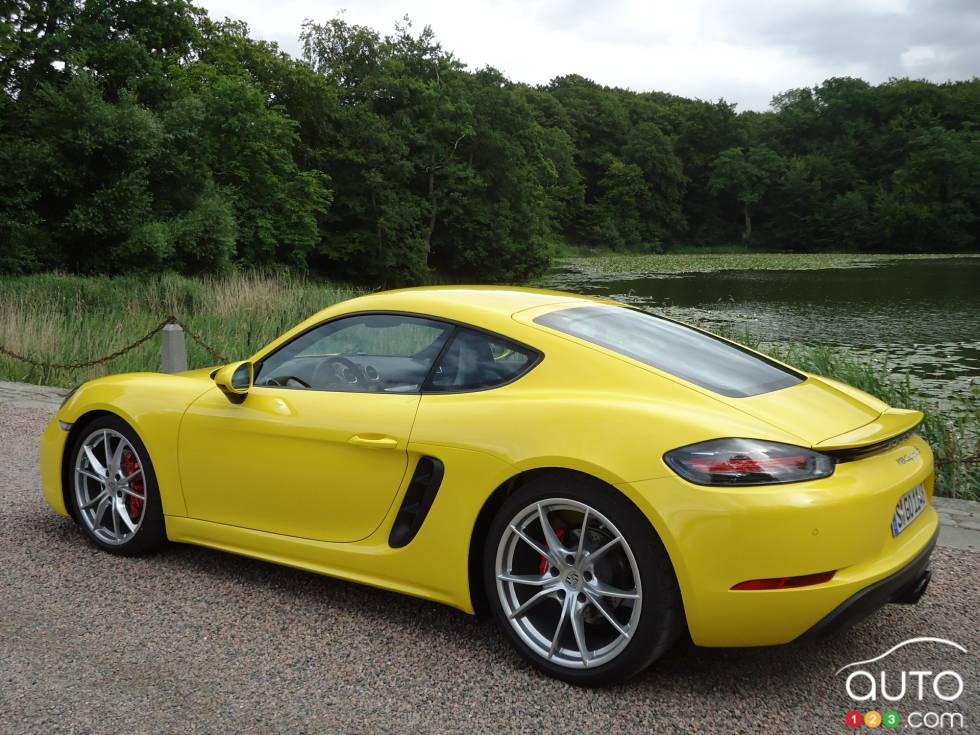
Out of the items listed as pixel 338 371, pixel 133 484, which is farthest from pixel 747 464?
pixel 133 484

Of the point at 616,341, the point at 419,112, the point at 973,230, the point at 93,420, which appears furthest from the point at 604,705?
the point at 973,230

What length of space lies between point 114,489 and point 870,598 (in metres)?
3.27

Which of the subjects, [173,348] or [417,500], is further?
[173,348]

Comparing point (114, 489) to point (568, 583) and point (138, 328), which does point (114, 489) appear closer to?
point (568, 583)

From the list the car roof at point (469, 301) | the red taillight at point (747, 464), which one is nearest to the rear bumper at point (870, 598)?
the red taillight at point (747, 464)

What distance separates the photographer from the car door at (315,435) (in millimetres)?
3387

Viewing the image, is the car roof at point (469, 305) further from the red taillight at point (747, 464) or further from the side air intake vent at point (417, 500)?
the red taillight at point (747, 464)

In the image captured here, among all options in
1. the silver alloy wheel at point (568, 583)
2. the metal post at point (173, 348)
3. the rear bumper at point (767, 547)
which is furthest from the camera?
the metal post at point (173, 348)

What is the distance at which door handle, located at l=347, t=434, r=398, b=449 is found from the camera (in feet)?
10.8

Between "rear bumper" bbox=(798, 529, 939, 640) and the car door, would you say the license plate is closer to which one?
"rear bumper" bbox=(798, 529, 939, 640)

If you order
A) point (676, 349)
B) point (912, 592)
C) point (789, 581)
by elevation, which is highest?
point (676, 349)

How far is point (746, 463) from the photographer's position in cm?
271

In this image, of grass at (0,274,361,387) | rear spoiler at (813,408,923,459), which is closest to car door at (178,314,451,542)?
rear spoiler at (813,408,923,459)

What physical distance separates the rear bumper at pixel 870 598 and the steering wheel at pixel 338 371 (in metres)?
1.92
